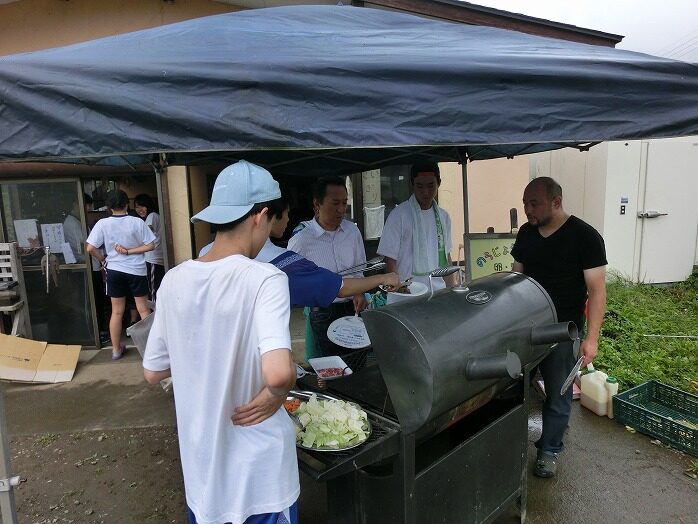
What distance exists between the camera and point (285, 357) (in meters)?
1.26

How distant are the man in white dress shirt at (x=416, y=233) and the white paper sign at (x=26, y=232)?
414 cm

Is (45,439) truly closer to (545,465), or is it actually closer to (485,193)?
(545,465)

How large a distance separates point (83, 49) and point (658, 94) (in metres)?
2.28

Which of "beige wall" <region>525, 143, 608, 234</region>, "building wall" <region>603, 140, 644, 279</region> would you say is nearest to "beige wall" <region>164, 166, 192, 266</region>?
"beige wall" <region>525, 143, 608, 234</region>

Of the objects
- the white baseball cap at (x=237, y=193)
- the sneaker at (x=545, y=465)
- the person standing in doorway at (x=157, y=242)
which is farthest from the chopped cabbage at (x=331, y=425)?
the person standing in doorway at (x=157, y=242)

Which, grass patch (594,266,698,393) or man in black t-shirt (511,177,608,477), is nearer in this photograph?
Answer: man in black t-shirt (511,177,608,477)

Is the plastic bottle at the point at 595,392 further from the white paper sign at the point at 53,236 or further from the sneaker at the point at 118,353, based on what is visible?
the white paper sign at the point at 53,236

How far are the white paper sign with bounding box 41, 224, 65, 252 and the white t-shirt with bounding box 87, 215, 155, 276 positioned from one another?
68cm

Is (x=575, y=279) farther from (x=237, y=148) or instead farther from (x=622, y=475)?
(x=237, y=148)

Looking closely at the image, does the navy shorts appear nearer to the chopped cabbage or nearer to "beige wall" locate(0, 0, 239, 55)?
"beige wall" locate(0, 0, 239, 55)

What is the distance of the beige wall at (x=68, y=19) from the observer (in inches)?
202

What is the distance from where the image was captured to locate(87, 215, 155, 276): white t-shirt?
4.73 m

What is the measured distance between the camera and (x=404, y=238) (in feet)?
11.4

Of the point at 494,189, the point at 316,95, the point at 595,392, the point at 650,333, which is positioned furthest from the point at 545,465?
the point at 494,189
